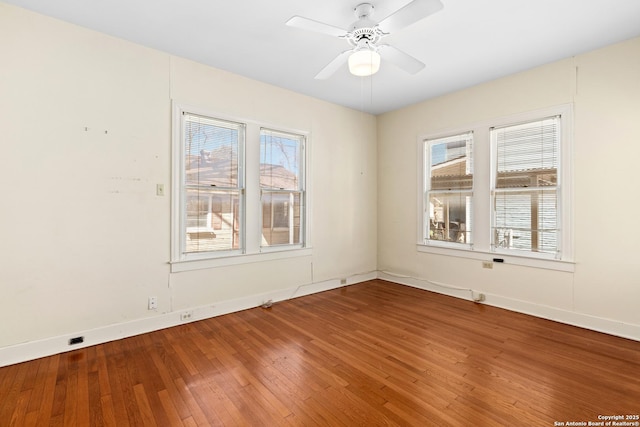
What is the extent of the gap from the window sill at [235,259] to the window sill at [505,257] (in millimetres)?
1910

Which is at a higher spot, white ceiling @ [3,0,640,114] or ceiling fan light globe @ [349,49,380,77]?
white ceiling @ [3,0,640,114]

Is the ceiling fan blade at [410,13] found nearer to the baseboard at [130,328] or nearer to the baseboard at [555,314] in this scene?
the baseboard at [130,328]

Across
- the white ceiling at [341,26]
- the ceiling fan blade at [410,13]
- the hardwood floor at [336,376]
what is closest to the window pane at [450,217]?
the hardwood floor at [336,376]

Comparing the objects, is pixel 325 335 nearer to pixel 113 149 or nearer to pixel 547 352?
pixel 547 352

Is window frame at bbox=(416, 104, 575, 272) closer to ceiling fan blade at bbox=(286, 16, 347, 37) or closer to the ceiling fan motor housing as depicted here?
the ceiling fan motor housing

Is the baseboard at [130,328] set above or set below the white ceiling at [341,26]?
below

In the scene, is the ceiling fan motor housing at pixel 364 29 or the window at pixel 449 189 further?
the window at pixel 449 189

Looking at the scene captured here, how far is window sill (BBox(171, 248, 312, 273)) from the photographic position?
130 inches

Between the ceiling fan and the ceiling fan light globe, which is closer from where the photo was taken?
the ceiling fan

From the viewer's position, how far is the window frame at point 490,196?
332cm

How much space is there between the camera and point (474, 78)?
150 inches

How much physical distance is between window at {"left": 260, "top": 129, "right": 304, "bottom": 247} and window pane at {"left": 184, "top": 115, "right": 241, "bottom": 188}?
1.29ft

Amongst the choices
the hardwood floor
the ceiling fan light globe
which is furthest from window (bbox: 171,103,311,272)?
the ceiling fan light globe

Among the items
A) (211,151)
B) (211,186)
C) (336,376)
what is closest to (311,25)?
(211,151)
